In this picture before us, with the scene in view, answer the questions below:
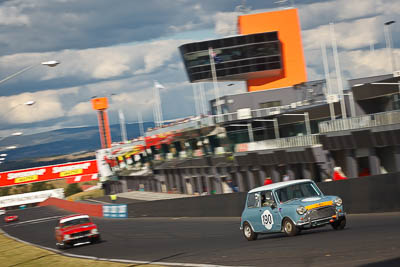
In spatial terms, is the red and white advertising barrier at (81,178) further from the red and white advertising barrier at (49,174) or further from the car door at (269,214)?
the car door at (269,214)

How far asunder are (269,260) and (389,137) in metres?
22.2

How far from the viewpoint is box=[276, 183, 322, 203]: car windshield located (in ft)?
56.3

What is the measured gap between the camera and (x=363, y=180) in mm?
22438

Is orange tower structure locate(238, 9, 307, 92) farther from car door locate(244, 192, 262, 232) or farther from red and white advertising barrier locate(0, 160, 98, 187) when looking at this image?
red and white advertising barrier locate(0, 160, 98, 187)

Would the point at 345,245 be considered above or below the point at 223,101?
below

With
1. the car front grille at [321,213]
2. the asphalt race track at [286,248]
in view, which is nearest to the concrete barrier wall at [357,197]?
the asphalt race track at [286,248]

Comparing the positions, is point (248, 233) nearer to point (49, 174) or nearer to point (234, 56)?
point (234, 56)

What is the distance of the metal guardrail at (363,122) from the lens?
1324 inches

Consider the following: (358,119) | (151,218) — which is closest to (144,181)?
(151,218)

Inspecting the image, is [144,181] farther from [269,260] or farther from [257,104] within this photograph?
[269,260]

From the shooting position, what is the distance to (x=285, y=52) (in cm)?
7912

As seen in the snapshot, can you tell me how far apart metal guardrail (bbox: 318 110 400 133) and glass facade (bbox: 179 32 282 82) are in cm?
3100

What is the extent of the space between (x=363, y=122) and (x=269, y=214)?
67.1 feet

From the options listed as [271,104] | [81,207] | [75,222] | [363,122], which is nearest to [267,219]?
[75,222]
